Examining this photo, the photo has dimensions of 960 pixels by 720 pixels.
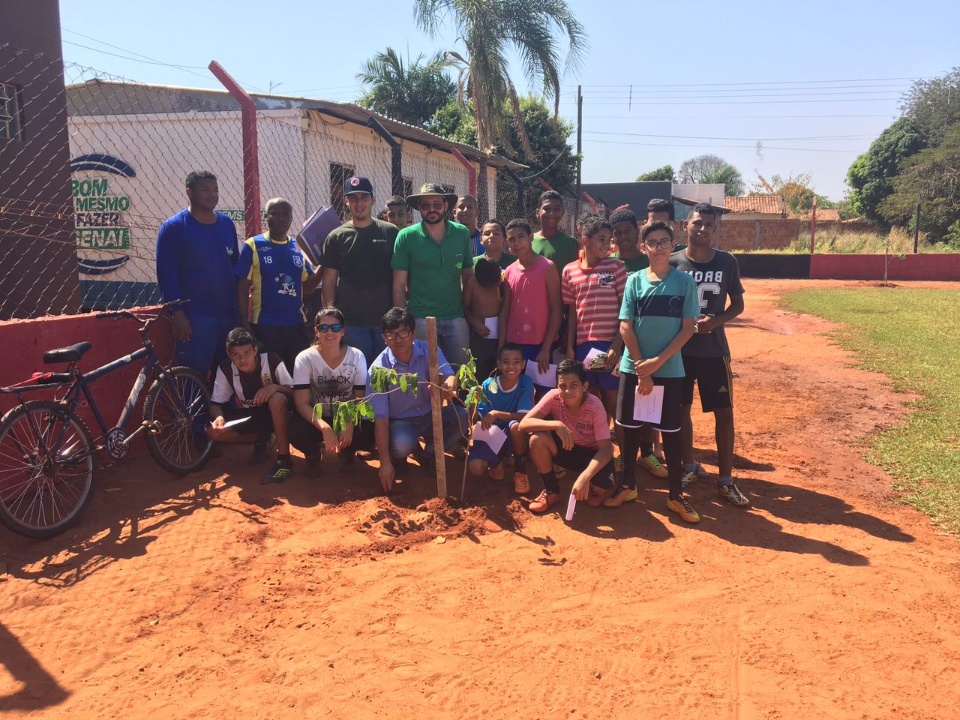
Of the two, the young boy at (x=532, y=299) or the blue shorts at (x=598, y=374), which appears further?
the young boy at (x=532, y=299)

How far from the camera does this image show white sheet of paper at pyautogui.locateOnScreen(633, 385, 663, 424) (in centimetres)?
416

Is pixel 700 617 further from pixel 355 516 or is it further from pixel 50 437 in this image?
pixel 50 437

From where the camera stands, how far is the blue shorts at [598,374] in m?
4.74

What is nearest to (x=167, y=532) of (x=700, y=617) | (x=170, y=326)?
(x=170, y=326)

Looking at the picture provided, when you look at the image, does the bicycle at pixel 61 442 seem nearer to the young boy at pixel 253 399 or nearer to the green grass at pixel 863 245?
the young boy at pixel 253 399

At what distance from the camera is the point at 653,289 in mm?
4152

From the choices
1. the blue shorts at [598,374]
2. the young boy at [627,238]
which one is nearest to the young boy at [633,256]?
the young boy at [627,238]

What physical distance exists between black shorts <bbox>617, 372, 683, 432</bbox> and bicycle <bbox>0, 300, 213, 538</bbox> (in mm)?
2944

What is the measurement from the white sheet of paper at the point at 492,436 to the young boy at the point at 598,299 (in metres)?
0.74

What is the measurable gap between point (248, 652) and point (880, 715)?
2420mm

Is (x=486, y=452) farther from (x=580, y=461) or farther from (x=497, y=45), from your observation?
(x=497, y=45)

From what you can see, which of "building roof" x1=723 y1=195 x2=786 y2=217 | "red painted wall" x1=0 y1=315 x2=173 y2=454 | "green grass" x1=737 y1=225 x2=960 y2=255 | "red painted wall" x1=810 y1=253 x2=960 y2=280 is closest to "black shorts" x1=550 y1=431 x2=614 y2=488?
"red painted wall" x1=0 y1=315 x2=173 y2=454

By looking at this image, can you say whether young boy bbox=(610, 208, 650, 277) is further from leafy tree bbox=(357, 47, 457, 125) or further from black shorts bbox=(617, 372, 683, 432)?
leafy tree bbox=(357, 47, 457, 125)

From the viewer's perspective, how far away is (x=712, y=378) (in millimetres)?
4422
